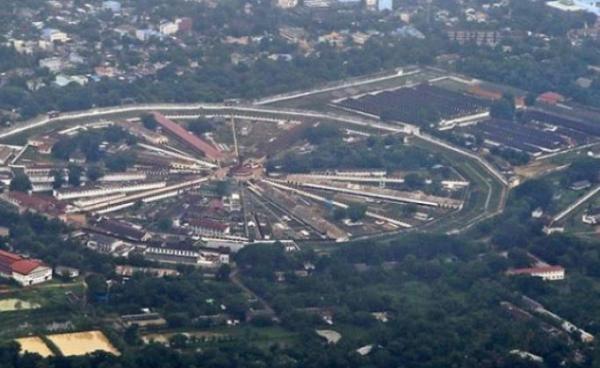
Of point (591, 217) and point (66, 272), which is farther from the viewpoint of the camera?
point (591, 217)

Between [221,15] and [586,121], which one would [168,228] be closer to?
[586,121]

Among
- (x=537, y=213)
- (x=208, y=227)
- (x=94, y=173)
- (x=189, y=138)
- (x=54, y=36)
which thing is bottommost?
(x=537, y=213)

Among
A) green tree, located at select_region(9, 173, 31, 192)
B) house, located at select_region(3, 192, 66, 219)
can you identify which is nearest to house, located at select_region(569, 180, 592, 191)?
house, located at select_region(3, 192, 66, 219)

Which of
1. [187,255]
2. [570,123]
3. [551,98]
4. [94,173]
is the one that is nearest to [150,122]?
[94,173]

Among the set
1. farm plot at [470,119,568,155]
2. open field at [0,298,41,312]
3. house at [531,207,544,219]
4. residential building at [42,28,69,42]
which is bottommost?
farm plot at [470,119,568,155]

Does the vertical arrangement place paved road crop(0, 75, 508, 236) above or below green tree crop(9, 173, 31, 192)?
below

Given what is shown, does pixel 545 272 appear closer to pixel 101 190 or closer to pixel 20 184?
pixel 101 190

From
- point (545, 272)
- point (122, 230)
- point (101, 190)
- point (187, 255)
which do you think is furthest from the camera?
point (101, 190)

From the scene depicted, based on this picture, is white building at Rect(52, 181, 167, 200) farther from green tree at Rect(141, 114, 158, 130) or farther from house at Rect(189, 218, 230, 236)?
green tree at Rect(141, 114, 158, 130)
